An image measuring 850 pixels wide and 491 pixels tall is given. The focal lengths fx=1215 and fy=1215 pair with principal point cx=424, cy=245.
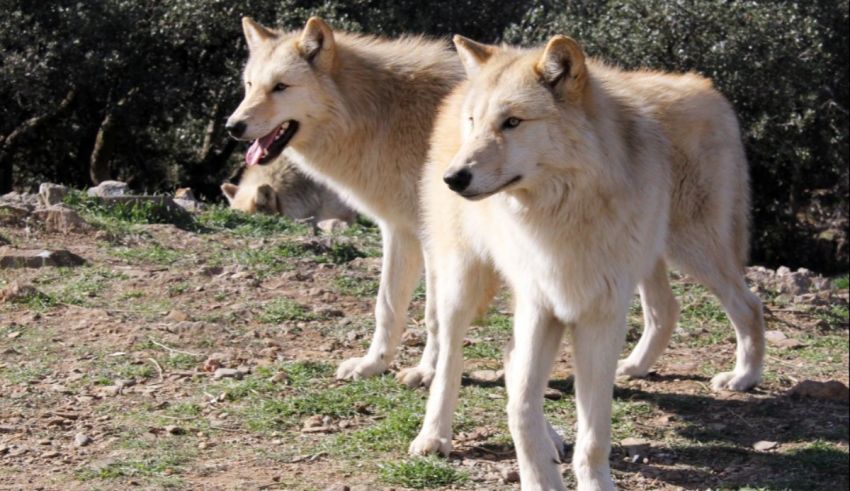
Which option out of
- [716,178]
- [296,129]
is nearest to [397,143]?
[296,129]

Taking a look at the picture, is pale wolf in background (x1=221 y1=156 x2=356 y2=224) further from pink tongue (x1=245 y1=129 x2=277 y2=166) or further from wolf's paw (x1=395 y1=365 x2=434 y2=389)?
wolf's paw (x1=395 y1=365 x2=434 y2=389)

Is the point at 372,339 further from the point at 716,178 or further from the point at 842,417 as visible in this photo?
the point at 842,417

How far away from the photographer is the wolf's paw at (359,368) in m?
6.13

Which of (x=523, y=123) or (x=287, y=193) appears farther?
(x=287, y=193)

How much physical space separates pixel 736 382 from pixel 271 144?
107 inches

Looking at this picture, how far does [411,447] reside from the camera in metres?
5.21

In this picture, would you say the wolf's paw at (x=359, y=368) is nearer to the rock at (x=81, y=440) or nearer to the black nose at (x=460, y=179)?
the rock at (x=81, y=440)

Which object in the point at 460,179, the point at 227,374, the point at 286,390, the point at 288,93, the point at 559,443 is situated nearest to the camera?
the point at 460,179

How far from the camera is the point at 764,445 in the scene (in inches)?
221

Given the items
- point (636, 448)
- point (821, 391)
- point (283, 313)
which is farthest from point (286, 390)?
point (821, 391)

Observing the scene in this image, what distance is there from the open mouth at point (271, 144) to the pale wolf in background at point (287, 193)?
21.6 ft

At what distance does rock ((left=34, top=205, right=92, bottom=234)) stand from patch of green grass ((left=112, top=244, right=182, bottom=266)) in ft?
1.49

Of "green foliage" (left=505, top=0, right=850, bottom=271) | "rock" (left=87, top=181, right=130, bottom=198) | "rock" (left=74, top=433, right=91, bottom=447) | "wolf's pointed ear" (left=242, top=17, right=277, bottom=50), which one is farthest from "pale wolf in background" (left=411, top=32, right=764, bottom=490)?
"green foliage" (left=505, top=0, right=850, bottom=271)

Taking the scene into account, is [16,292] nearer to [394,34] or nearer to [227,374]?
[227,374]
